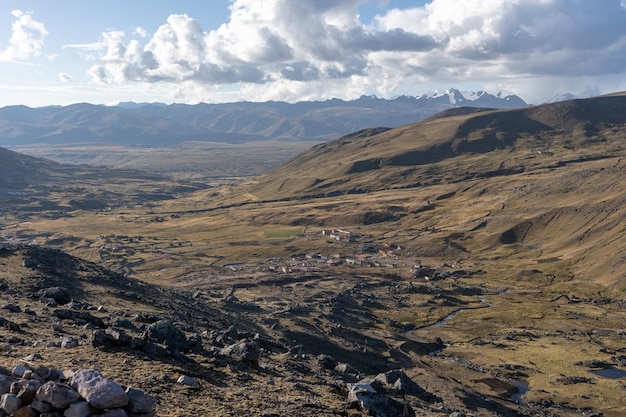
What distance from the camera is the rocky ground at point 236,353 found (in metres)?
25.2

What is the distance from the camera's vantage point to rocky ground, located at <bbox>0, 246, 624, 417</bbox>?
82.7ft

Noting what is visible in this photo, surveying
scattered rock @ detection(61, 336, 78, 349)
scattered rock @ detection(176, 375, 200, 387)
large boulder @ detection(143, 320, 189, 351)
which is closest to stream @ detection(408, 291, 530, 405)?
large boulder @ detection(143, 320, 189, 351)

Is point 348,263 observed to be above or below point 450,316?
below

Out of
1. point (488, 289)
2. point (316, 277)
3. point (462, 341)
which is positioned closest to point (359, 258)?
point (316, 277)

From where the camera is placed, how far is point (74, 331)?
32.9m

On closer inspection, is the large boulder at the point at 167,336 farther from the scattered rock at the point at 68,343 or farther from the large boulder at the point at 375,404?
the large boulder at the point at 375,404

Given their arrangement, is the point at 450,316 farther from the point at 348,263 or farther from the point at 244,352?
the point at 244,352

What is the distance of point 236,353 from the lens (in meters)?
34.2

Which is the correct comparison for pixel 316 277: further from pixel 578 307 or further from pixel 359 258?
pixel 578 307

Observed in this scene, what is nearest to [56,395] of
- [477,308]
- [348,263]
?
[477,308]

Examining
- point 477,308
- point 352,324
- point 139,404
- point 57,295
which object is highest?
point 139,404

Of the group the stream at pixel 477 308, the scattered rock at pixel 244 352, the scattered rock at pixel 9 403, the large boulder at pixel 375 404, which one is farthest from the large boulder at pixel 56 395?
the stream at pixel 477 308

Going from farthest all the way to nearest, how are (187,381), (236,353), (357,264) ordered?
1. (357,264)
2. (236,353)
3. (187,381)

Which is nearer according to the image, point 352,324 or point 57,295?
point 57,295
